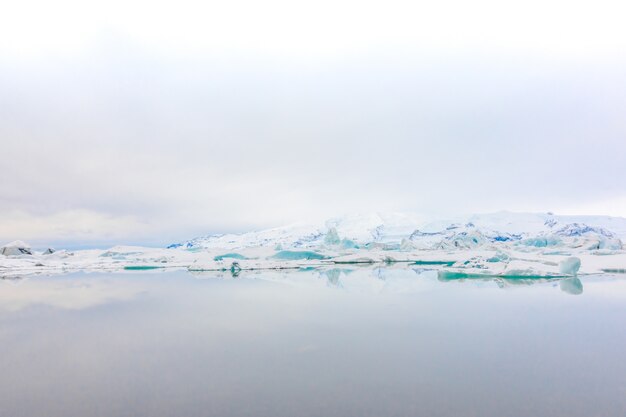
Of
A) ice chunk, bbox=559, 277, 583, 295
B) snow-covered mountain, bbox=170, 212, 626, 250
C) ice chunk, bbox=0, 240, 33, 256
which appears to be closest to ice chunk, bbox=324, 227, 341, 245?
snow-covered mountain, bbox=170, 212, 626, 250

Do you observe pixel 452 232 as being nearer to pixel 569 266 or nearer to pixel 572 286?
pixel 569 266

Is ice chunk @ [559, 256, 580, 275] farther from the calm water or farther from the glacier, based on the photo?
the calm water

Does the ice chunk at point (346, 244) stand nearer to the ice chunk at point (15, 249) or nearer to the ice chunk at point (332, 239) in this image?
the ice chunk at point (332, 239)

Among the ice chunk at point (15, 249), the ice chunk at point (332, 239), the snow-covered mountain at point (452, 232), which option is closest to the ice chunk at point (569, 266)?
the snow-covered mountain at point (452, 232)

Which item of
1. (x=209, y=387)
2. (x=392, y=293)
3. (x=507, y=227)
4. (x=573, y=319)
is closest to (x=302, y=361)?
(x=209, y=387)

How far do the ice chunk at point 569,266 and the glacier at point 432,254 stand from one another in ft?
0.12

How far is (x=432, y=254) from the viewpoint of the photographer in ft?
89.2

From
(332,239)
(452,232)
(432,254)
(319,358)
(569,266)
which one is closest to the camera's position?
(319,358)

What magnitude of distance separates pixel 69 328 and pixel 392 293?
8004mm

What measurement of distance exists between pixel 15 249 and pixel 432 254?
1220 inches

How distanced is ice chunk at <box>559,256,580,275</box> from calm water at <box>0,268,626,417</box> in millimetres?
A: 4725

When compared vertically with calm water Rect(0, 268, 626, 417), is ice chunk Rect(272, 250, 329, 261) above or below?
above

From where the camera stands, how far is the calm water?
3.55 metres

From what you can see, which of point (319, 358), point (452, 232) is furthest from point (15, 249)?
point (452, 232)
